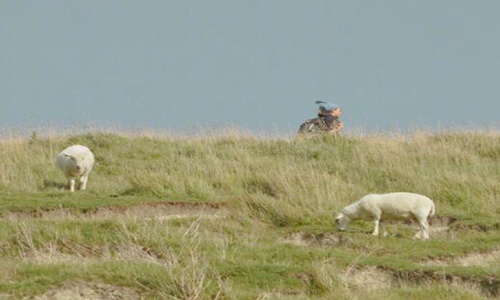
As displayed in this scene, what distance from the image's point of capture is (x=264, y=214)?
56.3 feet

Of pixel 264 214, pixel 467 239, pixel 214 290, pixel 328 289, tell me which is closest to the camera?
pixel 214 290

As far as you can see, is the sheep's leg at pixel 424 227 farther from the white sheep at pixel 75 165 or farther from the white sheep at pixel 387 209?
the white sheep at pixel 75 165

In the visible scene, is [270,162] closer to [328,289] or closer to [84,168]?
[84,168]

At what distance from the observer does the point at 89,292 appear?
10055 millimetres

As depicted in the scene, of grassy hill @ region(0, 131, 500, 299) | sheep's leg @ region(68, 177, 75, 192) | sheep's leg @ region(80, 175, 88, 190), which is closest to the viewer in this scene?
grassy hill @ region(0, 131, 500, 299)

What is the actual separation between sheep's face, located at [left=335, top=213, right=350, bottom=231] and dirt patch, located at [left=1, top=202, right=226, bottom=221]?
1965 millimetres

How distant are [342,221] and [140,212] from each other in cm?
309

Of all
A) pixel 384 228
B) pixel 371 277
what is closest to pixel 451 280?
pixel 371 277

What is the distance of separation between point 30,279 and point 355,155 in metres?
13.2

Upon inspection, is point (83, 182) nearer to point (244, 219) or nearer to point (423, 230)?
point (244, 219)

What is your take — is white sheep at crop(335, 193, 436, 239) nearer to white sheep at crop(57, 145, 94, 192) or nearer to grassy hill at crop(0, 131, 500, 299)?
grassy hill at crop(0, 131, 500, 299)

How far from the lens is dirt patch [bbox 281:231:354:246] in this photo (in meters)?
15.3

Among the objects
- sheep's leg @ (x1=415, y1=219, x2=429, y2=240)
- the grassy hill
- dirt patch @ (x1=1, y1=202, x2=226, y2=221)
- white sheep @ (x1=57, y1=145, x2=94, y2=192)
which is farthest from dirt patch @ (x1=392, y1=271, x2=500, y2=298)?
white sheep @ (x1=57, y1=145, x2=94, y2=192)

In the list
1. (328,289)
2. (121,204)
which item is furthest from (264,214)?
(328,289)
